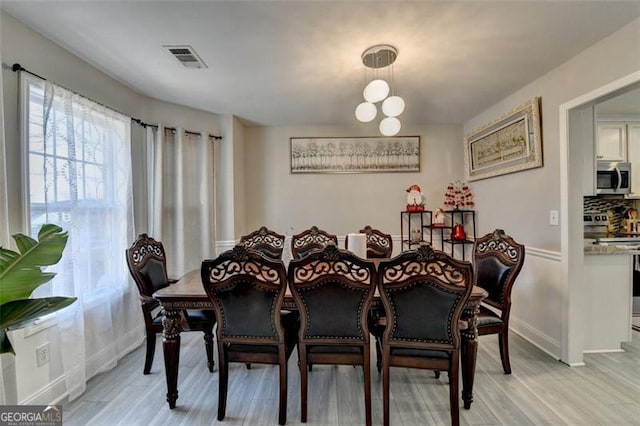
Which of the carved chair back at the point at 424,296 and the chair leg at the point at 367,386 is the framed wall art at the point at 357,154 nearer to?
the carved chair back at the point at 424,296

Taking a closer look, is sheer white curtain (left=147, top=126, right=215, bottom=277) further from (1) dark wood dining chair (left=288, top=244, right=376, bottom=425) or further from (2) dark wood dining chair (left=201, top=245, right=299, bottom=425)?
(1) dark wood dining chair (left=288, top=244, right=376, bottom=425)

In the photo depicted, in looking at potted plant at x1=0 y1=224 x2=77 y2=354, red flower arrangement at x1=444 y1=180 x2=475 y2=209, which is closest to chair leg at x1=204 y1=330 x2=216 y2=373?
potted plant at x1=0 y1=224 x2=77 y2=354

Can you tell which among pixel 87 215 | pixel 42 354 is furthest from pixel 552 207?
pixel 42 354

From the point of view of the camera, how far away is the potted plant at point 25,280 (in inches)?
45.1

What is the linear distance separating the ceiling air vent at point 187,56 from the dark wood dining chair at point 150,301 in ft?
4.68

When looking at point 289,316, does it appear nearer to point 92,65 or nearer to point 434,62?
point 434,62

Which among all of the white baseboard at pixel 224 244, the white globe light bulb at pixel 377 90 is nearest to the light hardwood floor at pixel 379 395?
the white baseboard at pixel 224 244

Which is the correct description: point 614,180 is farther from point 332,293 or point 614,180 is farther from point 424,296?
point 332,293

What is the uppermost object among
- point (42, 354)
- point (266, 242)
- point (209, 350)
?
point (266, 242)

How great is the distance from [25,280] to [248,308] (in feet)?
3.20

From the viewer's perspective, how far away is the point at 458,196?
3990 millimetres

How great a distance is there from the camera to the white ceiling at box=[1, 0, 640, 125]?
167 cm

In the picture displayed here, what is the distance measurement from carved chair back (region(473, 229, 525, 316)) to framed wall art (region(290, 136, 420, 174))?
1.83m

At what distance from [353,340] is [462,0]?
78.8 inches
